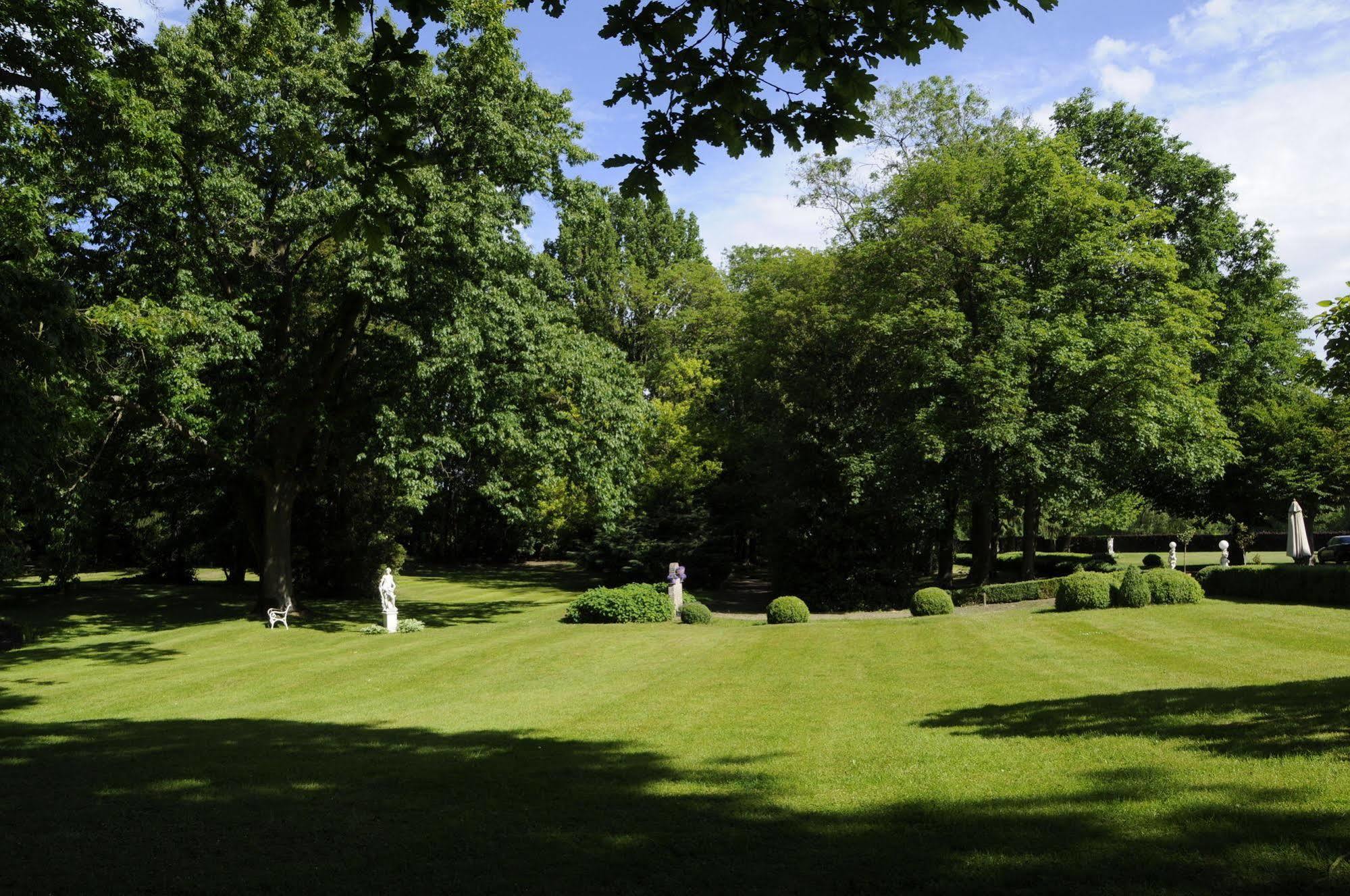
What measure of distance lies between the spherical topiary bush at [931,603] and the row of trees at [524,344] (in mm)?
4429

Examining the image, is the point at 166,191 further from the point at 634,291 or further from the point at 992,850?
the point at 634,291

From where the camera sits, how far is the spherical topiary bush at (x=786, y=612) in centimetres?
2597

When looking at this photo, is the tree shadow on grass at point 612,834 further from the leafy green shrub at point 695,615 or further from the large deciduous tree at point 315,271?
the leafy green shrub at point 695,615

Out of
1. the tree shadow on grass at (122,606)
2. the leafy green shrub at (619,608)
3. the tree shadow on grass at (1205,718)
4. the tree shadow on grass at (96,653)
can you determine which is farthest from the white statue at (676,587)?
the tree shadow on grass at (1205,718)

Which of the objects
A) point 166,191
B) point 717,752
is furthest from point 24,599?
point 717,752

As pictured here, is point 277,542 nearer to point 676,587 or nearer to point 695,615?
point 676,587

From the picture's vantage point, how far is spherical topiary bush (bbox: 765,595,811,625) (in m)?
26.0

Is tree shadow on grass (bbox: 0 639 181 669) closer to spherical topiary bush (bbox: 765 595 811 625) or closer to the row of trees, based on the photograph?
the row of trees

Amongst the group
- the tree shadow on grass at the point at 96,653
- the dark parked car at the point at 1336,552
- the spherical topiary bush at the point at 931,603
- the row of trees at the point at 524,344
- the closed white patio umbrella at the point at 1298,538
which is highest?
the row of trees at the point at 524,344

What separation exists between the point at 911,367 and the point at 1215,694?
21.5 metres

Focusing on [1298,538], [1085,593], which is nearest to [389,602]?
[1085,593]

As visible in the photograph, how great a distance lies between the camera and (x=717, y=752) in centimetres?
892

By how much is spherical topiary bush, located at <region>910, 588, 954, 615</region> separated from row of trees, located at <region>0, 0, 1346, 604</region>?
443cm

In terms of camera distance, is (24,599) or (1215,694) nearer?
(1215,694)
